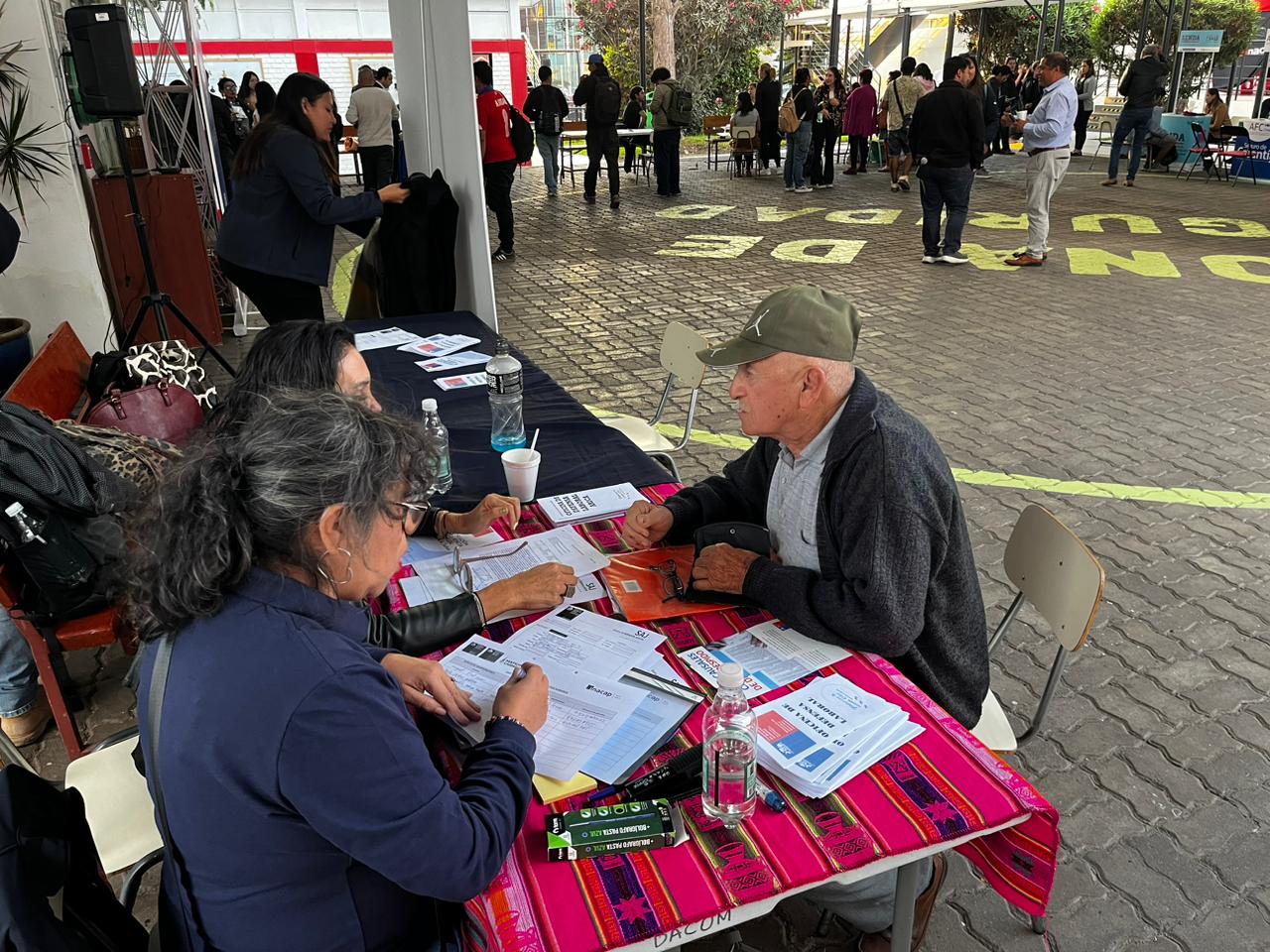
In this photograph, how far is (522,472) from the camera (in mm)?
2582

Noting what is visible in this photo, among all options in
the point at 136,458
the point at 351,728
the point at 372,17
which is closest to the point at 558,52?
the point at 372,17

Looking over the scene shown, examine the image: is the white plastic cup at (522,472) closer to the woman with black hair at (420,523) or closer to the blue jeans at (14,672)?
the woman with black hair at (420,523)

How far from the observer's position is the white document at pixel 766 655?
1.77 metres

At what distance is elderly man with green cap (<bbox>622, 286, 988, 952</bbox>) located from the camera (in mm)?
1881

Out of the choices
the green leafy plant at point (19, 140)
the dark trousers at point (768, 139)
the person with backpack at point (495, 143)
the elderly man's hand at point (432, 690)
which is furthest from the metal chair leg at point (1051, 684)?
the dark trousers at point (768, 139)

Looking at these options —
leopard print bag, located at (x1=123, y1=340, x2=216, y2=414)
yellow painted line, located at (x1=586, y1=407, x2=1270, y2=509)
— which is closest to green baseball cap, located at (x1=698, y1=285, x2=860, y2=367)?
yellow painted line, located at (x1=586, y1=407, x2=1270, y2=509)

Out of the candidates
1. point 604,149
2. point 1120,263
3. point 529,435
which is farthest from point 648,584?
point 604,149

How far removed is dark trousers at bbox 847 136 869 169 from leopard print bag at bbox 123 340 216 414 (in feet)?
43.2

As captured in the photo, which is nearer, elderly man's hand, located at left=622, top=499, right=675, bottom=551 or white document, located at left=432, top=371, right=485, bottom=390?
elderly man's hand, located at left=622, top=499, right=675, bottom=551

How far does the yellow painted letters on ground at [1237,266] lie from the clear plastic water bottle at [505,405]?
26.0 feet

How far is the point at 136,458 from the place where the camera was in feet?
10.2

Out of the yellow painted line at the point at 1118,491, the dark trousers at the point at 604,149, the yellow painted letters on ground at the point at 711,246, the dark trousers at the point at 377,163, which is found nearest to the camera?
the yellow painted line at the point at 1118,491

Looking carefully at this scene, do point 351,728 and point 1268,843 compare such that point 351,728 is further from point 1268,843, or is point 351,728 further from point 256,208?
point 256,208

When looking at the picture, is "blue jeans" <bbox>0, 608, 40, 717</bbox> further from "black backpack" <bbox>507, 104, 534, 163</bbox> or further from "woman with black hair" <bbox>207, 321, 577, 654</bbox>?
"black backpack" <bbox>507, 104, 534, 163</bbox>
